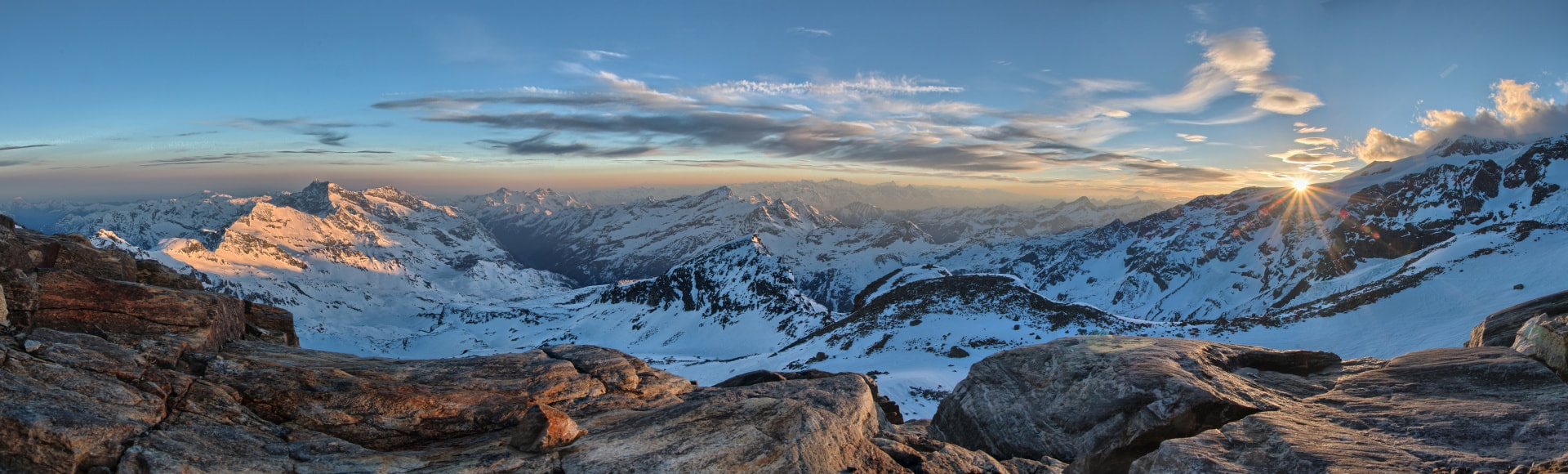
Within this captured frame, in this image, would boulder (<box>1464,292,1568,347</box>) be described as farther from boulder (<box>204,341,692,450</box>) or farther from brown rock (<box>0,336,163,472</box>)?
brown rock (<box>0,336,163,472</box>)

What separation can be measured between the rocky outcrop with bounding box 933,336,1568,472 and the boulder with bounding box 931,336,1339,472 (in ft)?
0.14

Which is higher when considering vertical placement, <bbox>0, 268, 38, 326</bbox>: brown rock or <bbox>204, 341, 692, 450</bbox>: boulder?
<bbox>0, 268, 38, 326</bbox>: brown rock

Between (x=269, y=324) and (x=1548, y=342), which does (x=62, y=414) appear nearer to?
(x=269, y=324)

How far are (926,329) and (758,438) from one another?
62.3 m

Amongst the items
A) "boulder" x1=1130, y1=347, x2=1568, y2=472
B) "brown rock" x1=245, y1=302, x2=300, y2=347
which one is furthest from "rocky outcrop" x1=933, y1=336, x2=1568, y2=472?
"brown rock" x1=245, y1=302, x2=300, y2=347

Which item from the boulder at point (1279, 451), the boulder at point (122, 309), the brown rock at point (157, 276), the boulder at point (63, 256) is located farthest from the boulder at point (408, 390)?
the boulder at point (1279, 451)

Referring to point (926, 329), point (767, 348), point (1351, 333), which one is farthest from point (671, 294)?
point (1351, 333)

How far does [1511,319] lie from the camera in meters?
20.9

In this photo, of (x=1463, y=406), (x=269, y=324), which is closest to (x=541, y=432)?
(x=269, y=324)

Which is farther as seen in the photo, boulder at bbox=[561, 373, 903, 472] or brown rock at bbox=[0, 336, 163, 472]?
boulder at bbox=[561, 373, 903, 472]

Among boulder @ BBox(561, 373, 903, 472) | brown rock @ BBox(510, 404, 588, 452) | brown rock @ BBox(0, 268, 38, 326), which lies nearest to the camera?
brown rock @ BBox(510, 404, 588, 452)

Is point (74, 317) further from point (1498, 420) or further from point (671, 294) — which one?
point (671, 294)

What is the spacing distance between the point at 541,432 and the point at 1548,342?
943 inches

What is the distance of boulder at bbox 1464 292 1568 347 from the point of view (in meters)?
20.2
